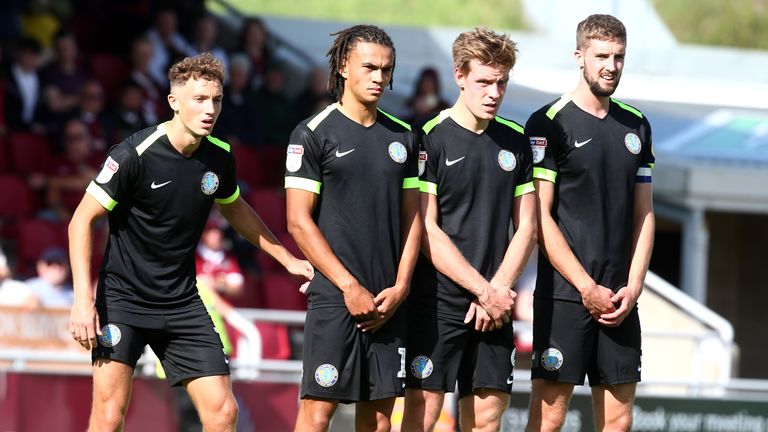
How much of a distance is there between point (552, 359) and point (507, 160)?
3.28 feet

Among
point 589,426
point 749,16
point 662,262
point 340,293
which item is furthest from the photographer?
point 749,16

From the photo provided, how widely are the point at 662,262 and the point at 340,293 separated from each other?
1139 centimetres

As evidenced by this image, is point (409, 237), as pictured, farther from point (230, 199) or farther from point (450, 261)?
point (230, 199)

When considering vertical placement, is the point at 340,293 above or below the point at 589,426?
above

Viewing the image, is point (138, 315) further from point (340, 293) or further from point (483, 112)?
point (483, 112)

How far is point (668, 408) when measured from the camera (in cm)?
1069

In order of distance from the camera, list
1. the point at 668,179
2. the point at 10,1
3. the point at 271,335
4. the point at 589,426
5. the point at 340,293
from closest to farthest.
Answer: the point at 340,293 < the point at 589,426 < the point at 271,335 < the point at 10,1 < the point at 668,179

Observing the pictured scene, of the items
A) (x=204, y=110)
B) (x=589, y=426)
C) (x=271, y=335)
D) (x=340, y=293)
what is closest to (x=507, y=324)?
(x=340, y=293)

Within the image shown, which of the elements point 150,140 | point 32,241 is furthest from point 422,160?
point 32,241

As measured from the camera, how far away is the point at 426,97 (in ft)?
45.8

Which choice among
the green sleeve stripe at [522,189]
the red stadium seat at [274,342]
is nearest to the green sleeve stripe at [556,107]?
the green sleeve stripe at [522,189]

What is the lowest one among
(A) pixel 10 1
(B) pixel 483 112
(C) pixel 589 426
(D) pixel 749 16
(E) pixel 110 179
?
(C) pixel 589 426

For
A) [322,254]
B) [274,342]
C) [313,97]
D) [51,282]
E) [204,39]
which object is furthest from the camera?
[313,97]

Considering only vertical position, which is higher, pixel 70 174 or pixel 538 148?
pixel 70 174
